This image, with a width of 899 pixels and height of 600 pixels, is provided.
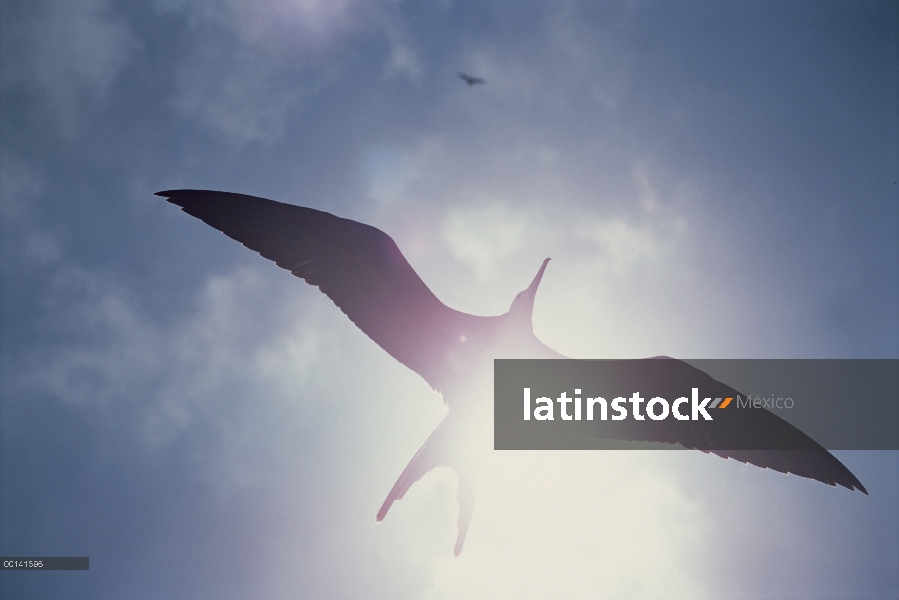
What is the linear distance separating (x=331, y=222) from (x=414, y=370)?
233 cm

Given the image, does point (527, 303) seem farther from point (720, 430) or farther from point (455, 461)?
point (720, 430)

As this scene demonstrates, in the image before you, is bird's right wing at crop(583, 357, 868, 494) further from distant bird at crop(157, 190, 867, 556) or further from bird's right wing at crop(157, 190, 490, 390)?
bird's right wing at crop(157, 190, 490, 390)

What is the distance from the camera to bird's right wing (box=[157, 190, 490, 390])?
17.5 feet

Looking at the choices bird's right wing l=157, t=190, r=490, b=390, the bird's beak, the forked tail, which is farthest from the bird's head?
the forked tail

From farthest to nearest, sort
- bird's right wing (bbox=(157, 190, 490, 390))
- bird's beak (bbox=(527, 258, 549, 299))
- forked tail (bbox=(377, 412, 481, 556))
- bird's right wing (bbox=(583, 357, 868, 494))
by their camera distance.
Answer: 1. bird's beak (bbox=(527, 258, 549, 299))
2. forked tail (bbox=(377, 412, 481, 556))
3. bird's right wing (bbox=(583, 357, 868, 494))
4. bird's right wing (bbox=(157, 190, 490, 390))

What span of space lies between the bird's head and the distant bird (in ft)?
0.05

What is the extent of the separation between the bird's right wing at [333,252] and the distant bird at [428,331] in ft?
0.04

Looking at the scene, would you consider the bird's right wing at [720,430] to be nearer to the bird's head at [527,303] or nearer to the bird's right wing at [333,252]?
the bird's head at [527,303]

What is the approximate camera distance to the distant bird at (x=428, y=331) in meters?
5.43

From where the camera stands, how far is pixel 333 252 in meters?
5.56

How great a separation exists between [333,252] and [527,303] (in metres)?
2.73

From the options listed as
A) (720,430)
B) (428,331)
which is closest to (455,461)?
(428,331)

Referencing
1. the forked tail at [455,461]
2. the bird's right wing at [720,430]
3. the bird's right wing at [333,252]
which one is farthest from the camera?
the forked tail at [455,461]

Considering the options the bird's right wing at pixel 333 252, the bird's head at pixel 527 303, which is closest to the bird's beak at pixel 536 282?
the bird's head at pixel 527 303
